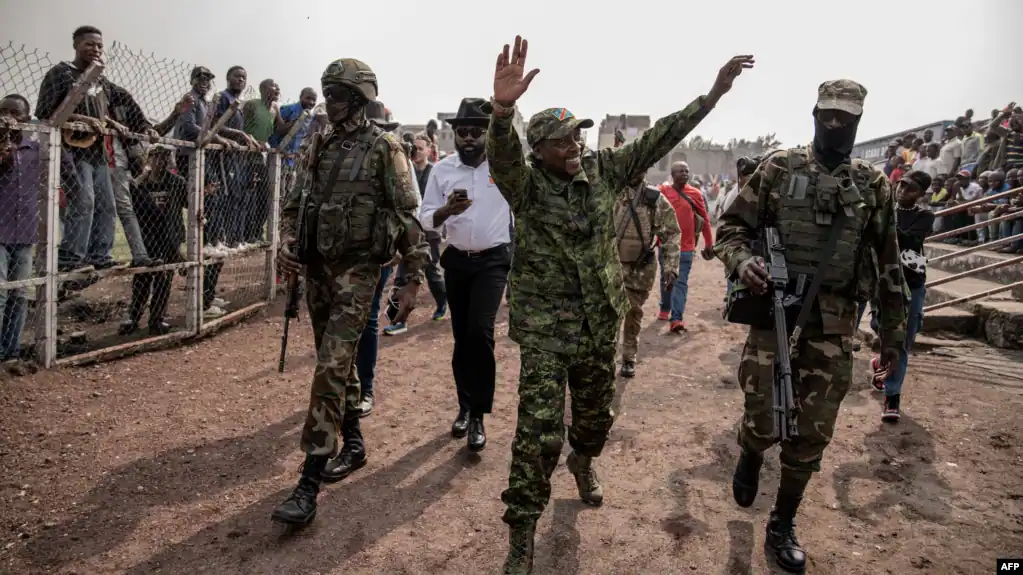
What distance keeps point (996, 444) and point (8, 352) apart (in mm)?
7187

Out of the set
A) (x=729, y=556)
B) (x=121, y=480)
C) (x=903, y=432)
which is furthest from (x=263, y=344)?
(x=903, y=432)

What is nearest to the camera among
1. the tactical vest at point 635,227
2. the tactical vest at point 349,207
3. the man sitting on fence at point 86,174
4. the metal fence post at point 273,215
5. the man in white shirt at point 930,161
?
the tactical vest at point 349,207

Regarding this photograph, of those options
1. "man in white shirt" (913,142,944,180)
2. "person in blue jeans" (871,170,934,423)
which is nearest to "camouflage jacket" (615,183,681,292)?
"person in blue jeans" (871,170,934,423)

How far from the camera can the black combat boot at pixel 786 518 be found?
3.16 meters

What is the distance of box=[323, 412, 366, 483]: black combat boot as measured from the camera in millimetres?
3885

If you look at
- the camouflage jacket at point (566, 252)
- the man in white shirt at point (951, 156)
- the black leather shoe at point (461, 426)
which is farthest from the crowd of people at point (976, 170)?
the camouflage jacket at point (566, 252)

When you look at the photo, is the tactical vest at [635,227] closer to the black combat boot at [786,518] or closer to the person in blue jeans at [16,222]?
the black combat boot at [786,518]

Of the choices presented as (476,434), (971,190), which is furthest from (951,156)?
(476,434)

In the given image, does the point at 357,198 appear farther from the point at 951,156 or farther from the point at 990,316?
the point at 951,156

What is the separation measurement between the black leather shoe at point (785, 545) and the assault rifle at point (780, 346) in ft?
1.57

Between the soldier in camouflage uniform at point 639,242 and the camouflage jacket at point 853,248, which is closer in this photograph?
the camouflage jacket at point 853,248

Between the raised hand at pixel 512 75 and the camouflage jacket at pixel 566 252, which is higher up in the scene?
the raised hand at pixel 512 75

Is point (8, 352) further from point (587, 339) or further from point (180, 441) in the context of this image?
point (587, 339)

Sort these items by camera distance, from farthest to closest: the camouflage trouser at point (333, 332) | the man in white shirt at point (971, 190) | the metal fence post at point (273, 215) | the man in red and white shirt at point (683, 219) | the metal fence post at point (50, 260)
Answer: the man in white shirt at point (971, 190) < the metal fence post at point (273, 215) < the man in red and white shirt at point (683, 219) < the metal fence post at point (50, 260) < the camouflage trouser at point (333, 332)
